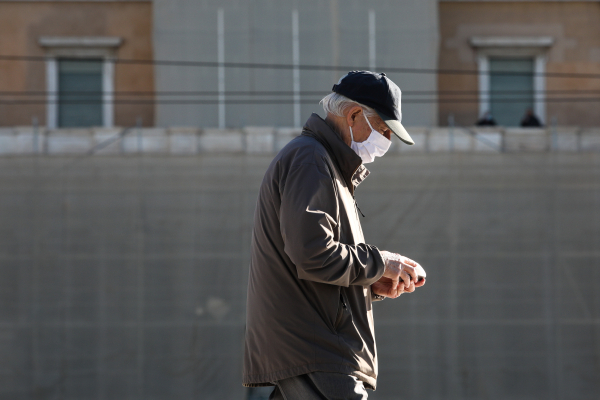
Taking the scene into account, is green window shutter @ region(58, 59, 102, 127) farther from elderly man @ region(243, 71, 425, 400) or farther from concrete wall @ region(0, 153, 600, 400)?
elderly man @ region(243, 71, 425, 400)

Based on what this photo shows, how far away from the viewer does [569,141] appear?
11094 millimetres

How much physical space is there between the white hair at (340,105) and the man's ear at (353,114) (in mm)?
14

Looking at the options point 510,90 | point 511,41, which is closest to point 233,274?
point 510,90

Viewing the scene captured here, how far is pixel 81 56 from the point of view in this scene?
548 inches

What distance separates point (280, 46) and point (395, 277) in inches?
416

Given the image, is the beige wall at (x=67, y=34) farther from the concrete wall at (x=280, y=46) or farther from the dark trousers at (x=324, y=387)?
the dark trousers at (x=324, y=387)

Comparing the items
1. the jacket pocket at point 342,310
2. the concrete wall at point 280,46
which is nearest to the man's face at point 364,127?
the jacket pocket at point 342,310

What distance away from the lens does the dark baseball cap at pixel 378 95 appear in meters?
2.49

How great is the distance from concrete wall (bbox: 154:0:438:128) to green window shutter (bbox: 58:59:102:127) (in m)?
1.74

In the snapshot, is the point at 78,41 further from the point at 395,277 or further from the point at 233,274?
the point at 395,277

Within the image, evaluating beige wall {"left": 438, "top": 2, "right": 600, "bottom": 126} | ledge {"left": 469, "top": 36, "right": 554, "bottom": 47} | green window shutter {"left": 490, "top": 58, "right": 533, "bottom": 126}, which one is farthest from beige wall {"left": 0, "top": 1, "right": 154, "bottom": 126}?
green window shutter {"left": 490, "top": 58, "right": 533, "bottom": 126}

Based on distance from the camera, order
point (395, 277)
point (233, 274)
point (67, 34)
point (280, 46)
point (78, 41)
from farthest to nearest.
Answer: point (67, 34), point (78, 41), point (280, 46), point (233, 274), point (395, 277)

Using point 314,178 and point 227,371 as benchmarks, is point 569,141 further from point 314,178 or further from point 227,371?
point 314,178

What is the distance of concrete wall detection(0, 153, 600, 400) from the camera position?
10.4 metres
